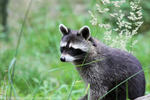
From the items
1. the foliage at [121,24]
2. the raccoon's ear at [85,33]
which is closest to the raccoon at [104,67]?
the raccoon's ear at [85,33]

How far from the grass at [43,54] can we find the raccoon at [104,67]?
20.7 inches

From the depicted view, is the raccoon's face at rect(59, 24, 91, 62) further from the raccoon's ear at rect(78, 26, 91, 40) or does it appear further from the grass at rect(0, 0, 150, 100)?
the grass at rect(0, 0, 150, 100)

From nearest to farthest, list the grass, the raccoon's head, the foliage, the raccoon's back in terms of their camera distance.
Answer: the foliage, the raccoon's back, the raccoon's head, the grass

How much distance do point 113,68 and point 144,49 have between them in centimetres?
395

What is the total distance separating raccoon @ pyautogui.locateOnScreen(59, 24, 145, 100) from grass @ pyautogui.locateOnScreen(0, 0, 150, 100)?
1.73 ft

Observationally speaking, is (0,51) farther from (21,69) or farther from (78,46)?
(78,46)

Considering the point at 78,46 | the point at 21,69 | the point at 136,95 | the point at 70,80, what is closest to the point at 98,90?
the point at 136,95

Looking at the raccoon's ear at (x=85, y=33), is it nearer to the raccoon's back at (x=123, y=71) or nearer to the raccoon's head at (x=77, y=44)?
the raccoon's head at (x=77, y=44)

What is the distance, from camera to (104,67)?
3.34 metres

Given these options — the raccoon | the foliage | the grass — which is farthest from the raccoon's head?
the grass

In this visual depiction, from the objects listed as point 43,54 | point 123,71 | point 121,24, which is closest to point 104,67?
point 123,71

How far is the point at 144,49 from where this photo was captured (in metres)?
6.84

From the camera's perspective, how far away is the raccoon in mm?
3232

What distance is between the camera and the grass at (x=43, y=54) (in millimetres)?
4754
